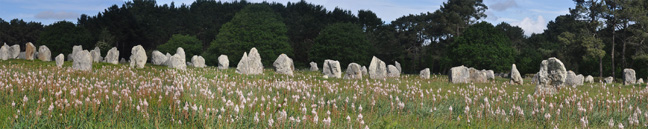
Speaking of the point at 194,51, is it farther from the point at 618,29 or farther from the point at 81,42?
the point at 618,29

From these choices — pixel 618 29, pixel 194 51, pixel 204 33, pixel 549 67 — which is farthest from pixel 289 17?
pixel 549 67

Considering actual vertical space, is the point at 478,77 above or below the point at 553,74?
below

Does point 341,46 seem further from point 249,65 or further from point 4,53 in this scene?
point 4,53

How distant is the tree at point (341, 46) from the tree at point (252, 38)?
384cm

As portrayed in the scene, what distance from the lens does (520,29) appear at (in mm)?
79062

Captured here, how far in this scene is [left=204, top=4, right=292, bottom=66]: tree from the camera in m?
52.4

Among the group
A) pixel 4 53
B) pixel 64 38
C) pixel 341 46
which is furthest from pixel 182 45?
pixel 4 53

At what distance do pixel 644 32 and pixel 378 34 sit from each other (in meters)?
37.2

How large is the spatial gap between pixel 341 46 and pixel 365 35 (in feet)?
19.7

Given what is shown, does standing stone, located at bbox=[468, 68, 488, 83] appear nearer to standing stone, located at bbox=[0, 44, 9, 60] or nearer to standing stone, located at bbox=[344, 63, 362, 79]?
standing stone, located at bbox=[344, 63, 362, 79]

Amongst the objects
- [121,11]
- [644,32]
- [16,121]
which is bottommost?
[16,121]

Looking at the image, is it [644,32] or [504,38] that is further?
[504,38]

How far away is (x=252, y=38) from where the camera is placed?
53312 millimetres

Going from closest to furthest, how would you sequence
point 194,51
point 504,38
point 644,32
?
point 644,32 → point 504,38 → point 194,51
